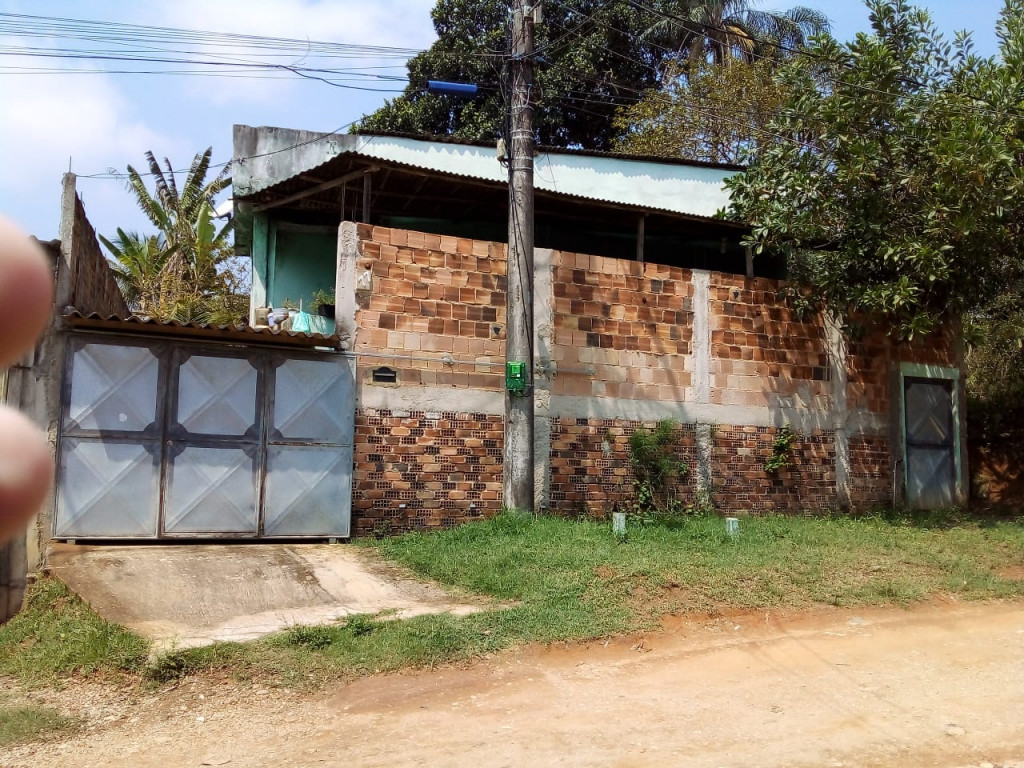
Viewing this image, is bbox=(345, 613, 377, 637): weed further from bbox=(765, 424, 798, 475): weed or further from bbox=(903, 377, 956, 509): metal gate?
bbox=(903, 377, 956, 509): metal gate

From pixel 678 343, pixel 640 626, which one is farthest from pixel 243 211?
pixel 640 626

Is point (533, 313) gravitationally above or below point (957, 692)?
above

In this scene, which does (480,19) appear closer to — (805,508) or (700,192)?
(700,192)

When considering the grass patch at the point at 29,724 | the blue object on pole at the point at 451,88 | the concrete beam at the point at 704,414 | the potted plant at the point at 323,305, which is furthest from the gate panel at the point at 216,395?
the grass patch at the point at 29,724

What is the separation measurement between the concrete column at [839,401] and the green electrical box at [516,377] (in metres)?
5.13

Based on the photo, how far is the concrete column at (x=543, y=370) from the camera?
10000 mm

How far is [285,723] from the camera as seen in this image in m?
4.86

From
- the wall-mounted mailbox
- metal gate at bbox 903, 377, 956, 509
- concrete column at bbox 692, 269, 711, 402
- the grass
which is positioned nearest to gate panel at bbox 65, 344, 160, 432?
the grass

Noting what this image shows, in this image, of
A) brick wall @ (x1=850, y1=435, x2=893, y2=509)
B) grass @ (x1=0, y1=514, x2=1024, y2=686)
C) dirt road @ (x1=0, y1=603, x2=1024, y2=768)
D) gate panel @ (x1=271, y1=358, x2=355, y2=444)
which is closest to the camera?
dirt road @ (x1=0, y1=603, x2=1024, y2=768)

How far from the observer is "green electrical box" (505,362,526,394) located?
927 centimetres

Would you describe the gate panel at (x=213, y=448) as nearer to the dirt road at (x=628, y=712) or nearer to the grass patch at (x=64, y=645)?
the grass patch at (x=64, y=645)

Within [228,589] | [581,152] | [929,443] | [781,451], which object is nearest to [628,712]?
[228,589]

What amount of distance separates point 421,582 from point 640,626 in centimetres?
216

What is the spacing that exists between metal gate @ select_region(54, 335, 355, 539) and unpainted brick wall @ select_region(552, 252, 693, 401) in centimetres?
282
